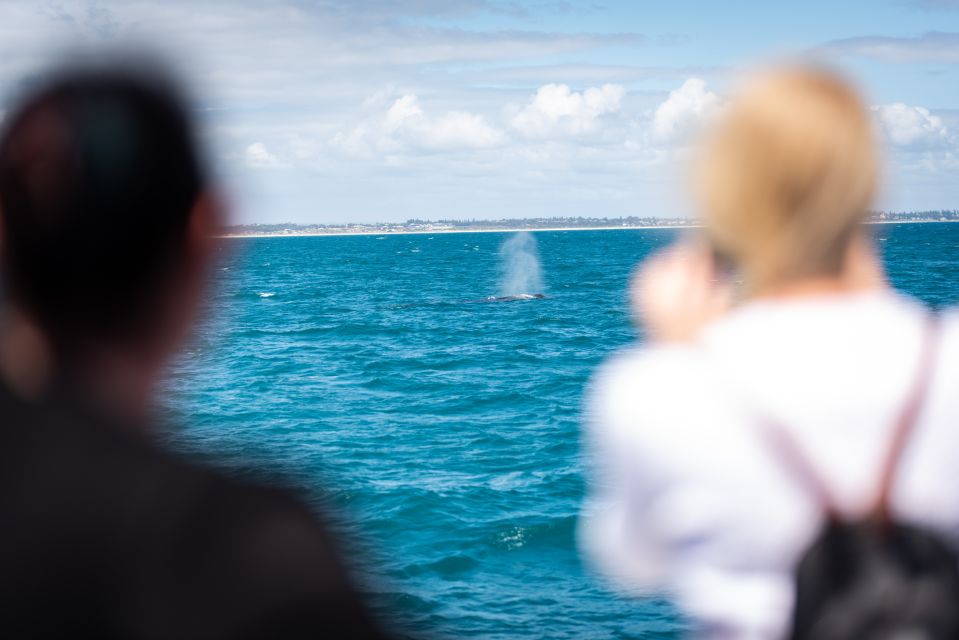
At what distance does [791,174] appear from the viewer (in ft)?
6.48

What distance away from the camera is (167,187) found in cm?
144

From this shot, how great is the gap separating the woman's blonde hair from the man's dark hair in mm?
1075

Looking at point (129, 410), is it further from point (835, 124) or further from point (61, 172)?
point (835, 124)

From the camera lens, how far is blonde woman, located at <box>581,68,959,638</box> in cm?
196

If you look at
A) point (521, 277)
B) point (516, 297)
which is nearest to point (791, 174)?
point (516, 297)

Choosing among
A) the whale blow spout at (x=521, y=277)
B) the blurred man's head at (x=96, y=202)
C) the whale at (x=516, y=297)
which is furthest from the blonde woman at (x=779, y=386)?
the whale blow spout at (x=521, y=277)

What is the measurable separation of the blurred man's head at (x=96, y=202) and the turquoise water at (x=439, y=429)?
0.48ft

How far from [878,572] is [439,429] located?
2565 cm

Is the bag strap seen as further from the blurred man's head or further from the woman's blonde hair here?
the blurred man's head

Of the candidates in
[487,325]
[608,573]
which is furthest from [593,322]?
[608,573]

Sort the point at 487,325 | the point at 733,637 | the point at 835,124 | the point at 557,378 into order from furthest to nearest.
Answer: the point at 487,325, the point at 557,378, the point at 733,637, the point at 835,124

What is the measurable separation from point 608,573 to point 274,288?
285ft

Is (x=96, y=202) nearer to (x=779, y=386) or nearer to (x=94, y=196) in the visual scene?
(x=94, y=196)

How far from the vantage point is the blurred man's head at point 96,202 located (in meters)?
1.41
